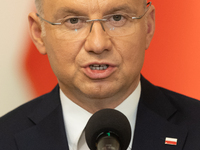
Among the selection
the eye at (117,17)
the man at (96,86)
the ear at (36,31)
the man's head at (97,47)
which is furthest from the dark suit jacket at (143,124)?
the eye at (117,17)

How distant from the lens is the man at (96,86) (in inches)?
95.1

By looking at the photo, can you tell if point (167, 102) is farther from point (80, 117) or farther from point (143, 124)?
point (80, 117)

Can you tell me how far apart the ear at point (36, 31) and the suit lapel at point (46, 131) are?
1.24 ft

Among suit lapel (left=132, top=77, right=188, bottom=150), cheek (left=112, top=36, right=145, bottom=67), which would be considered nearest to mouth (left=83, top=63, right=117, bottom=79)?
cheek (left=112, top=36, right=145, bottom=67)

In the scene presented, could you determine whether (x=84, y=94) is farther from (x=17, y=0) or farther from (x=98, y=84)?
(x=17, y=0)

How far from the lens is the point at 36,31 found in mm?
2832

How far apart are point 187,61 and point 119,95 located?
1170mm

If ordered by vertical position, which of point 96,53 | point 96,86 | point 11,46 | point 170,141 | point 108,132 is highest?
point 96,53

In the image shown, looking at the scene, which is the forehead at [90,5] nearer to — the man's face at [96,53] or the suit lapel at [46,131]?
the man's face at [96,53]

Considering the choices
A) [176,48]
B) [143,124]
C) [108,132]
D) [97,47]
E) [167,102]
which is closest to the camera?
[108,132]

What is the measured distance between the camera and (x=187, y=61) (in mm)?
3590

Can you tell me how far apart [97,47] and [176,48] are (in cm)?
147

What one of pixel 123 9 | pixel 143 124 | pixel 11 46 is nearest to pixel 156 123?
pixel 143 124

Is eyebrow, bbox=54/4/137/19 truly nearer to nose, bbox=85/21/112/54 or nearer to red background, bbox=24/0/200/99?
nose, bbox=85/21/112/54
